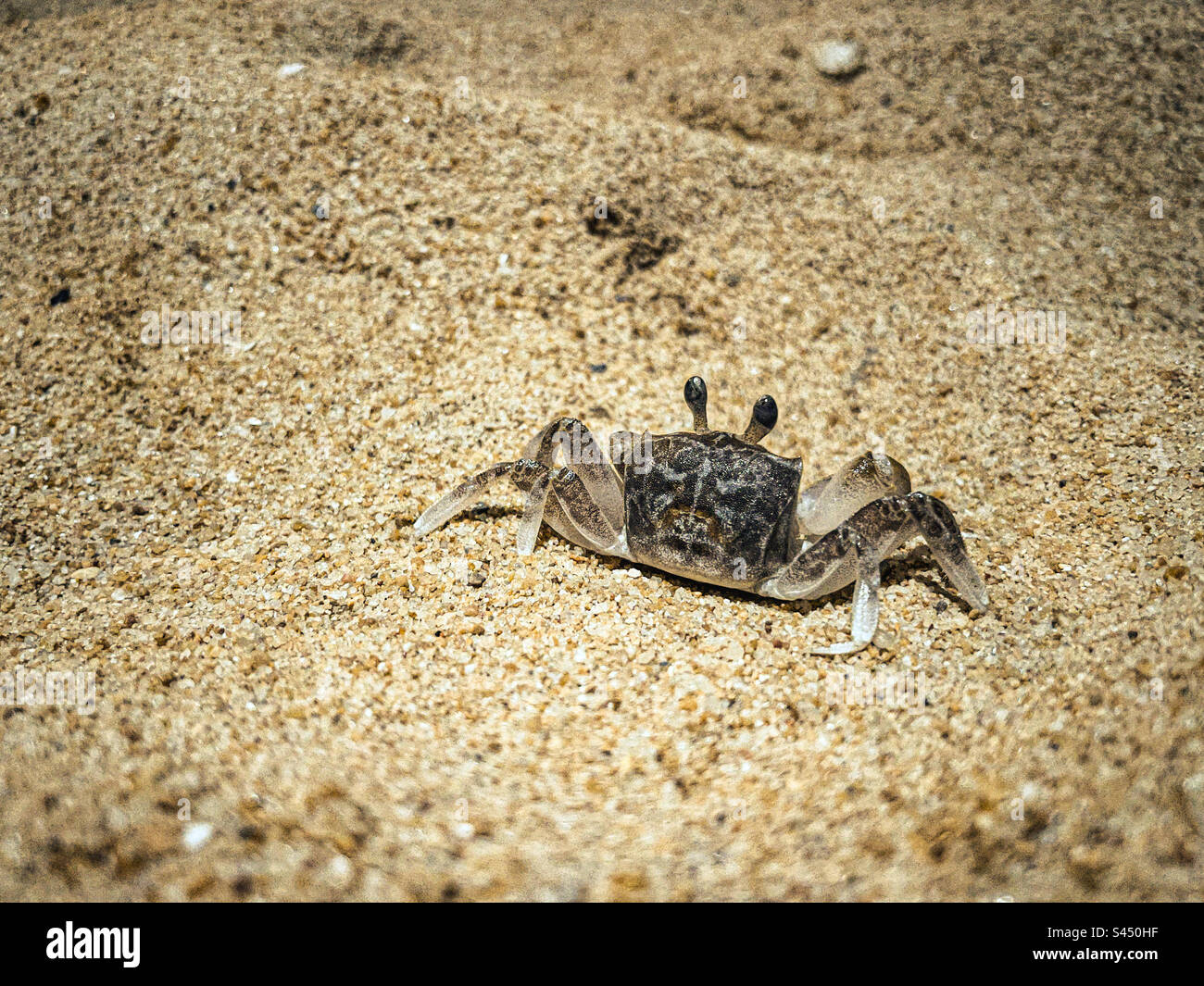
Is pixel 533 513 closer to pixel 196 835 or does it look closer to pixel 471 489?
pixel 471 489

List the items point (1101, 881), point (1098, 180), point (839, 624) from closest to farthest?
1. point (1101, 881)
2. point (839, 624)
3. point (1098, 180)

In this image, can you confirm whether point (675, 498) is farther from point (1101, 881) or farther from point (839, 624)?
point (1101, 881)

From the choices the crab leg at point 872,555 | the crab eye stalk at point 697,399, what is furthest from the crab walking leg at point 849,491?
the crab eye stalk at point 697,399

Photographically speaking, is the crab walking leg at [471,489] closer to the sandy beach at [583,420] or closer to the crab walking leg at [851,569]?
the sandy beach at [583,420]

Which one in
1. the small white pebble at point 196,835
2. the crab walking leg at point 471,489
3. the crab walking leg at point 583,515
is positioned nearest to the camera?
the small white pebble at point 196,835

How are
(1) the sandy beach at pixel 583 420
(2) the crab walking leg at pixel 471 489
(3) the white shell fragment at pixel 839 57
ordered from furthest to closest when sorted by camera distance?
(3) the white shell fragment at pixel 839 57 → (2) the crab walking leg at pixel 471 489 → (1) the sandy beach at pixel 583 420

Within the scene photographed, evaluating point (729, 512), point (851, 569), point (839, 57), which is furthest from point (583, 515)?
point (839, 57)

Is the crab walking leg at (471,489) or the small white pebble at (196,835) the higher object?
the crab walking leg at (471,489)
